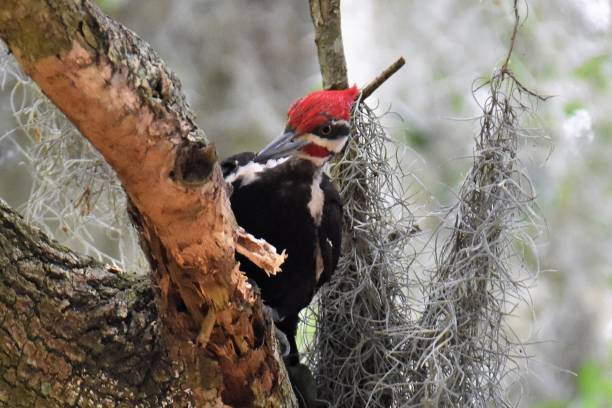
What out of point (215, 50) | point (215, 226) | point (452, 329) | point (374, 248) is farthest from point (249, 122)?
point (215, 226)

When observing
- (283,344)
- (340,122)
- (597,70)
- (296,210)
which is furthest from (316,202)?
(597,70)

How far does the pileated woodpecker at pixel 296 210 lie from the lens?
1770 millimetres

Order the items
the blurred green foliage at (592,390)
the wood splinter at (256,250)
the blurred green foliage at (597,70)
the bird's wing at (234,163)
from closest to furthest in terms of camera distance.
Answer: the wood splinter at (256,250)
the bird's wing at (234,163)
the blurred green foliage at (597,70)
the blurred green foliage at (592,390)

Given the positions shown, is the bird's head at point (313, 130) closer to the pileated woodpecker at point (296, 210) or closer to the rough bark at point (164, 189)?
the pileated woodpecker at point (296, 210)

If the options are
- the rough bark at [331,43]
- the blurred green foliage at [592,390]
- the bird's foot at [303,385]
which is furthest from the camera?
the blurred green foliage at [592,390]

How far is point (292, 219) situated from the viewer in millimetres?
1797

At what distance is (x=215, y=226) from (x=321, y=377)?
2.26ft

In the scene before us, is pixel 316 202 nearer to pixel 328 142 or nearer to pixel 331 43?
pixel 328 142

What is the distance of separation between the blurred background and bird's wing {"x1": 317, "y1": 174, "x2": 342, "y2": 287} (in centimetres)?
149

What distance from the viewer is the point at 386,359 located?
5.80 feet

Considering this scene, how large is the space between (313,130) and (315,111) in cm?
3

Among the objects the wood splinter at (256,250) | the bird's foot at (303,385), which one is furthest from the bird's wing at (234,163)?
the wood splinter at (256,250)

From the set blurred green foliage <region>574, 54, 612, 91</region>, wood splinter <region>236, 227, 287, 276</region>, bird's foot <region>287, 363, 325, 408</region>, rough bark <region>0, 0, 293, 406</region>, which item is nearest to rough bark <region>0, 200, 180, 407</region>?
rough bark <region>0, 0, 293, 406</region>

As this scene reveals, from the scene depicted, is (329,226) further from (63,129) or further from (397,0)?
(397,0)
